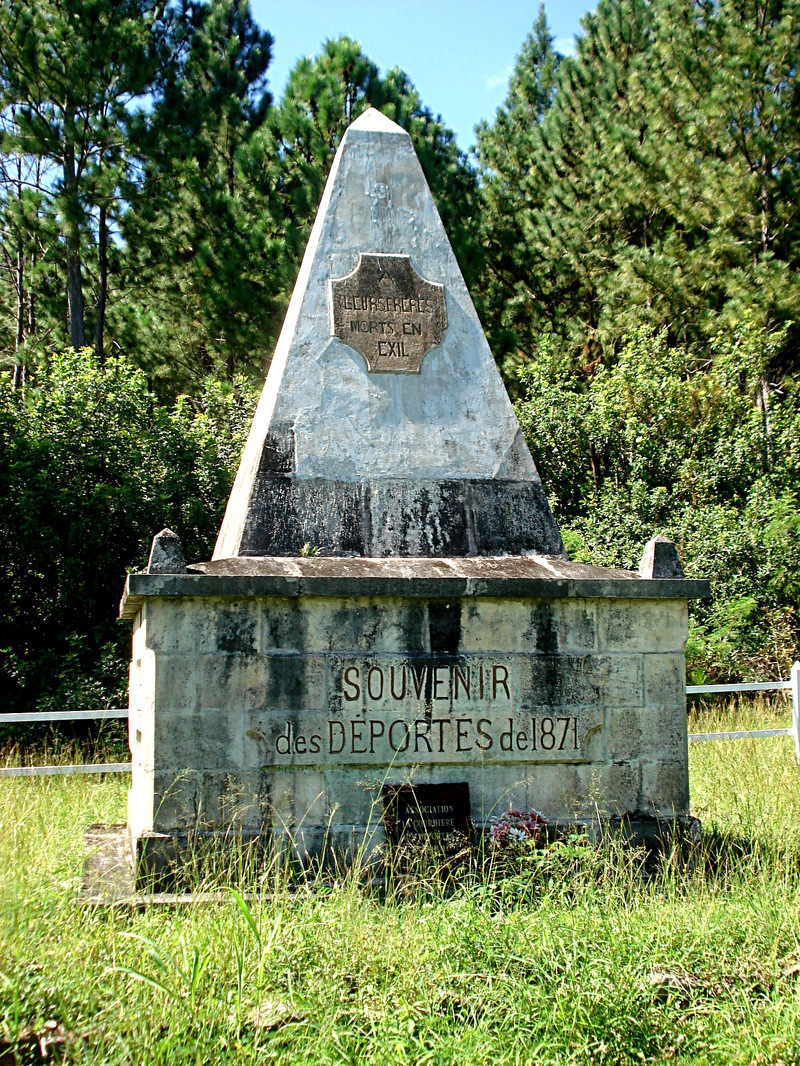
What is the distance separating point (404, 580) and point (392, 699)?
55cm

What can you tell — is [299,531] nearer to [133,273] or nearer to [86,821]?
[86,821]

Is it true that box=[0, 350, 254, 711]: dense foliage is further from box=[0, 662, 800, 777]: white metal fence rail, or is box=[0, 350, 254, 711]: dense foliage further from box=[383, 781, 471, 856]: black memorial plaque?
→ box=[383, 781, 471, 856]: black memorial plaque

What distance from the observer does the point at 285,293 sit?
45.8ft

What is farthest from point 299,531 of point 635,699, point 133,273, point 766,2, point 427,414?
point 766,2

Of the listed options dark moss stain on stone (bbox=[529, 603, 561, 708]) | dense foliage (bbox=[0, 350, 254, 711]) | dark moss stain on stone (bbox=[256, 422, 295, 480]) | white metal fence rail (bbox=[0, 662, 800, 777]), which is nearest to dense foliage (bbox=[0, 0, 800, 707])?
dense foliage (bbox=[0, 350, 254, 711])

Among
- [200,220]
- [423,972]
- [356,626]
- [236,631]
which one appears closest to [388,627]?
[356,626]

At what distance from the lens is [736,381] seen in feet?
46.9

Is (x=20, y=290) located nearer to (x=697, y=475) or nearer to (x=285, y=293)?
(x=285, y=293)

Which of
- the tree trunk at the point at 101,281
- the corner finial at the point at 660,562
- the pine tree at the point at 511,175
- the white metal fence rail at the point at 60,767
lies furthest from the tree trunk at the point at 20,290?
the corner finial at the point at 660,562

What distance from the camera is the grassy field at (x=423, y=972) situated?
3.05 meters

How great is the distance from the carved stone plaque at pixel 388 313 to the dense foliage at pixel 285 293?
237 inches

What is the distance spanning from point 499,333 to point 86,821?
36.0 ft

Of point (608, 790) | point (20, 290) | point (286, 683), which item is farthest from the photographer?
point (20, 290)

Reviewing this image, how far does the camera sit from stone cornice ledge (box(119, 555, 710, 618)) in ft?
15.0
